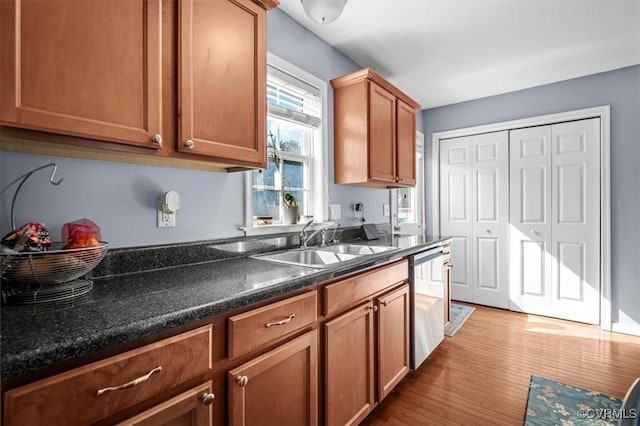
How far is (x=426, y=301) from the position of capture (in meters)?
2.25

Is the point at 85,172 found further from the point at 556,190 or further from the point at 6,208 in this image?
the point at 556,190

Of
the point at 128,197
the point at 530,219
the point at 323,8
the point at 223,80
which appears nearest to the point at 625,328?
the point at 530,219

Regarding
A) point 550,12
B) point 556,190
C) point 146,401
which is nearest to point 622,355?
point 556,190

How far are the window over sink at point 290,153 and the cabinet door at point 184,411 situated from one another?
3.47 feet

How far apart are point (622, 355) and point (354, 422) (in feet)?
8.29

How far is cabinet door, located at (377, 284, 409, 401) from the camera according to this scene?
1.75 meters

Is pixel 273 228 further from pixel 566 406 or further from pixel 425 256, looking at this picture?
pixel 566 406

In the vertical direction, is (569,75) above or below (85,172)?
above

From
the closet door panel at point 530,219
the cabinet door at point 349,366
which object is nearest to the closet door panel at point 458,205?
the closet door panel at point 530,219

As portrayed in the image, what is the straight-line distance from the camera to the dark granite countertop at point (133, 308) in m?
0.63

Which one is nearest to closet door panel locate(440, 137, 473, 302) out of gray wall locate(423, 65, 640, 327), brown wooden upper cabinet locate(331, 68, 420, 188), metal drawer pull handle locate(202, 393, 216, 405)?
gray wall locate(423, 65, 640, 327)

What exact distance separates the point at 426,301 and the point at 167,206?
5.92 feet

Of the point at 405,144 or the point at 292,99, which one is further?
the point at 405,144

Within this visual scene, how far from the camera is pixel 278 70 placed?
6.90 ft
